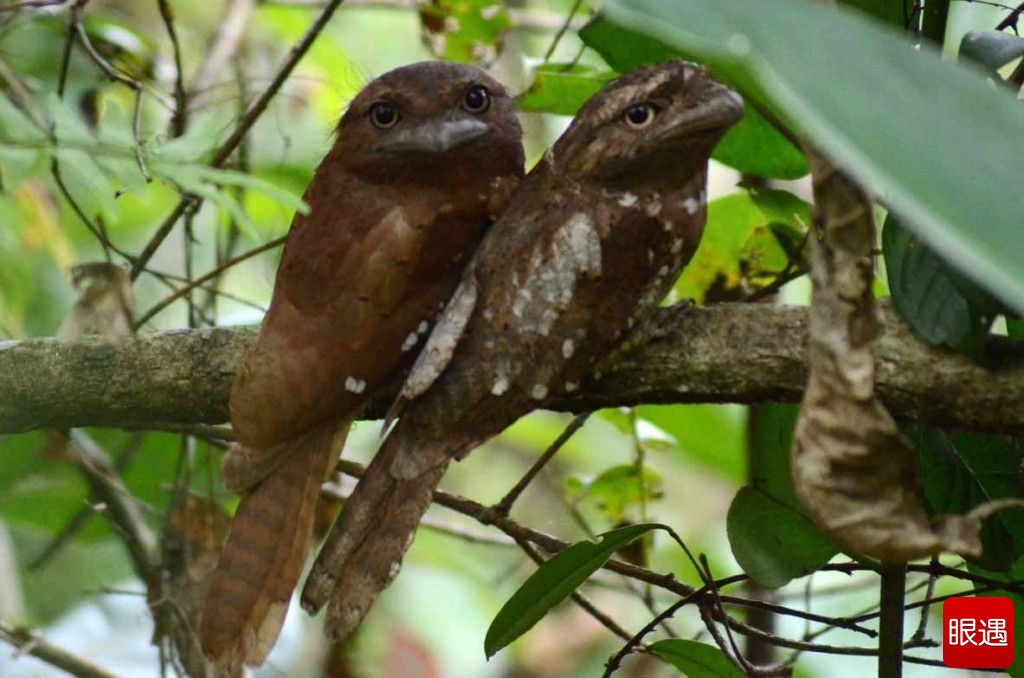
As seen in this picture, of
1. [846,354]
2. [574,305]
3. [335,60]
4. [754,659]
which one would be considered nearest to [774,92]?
[846,354]

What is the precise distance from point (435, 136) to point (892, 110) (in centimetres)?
114

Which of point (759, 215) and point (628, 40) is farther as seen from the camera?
point (759, 215)

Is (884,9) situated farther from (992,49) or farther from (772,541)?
(772,541)

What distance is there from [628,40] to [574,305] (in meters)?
0.55

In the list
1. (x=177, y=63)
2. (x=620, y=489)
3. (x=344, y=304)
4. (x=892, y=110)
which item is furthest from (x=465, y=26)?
(x=892, y=110)

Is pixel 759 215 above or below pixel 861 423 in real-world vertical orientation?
above

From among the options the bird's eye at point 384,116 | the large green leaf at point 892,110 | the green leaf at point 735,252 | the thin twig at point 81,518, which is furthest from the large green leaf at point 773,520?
the thin twig at point 81,518

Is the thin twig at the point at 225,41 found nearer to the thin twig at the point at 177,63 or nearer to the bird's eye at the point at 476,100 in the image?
the thin twig at the point at 177,63

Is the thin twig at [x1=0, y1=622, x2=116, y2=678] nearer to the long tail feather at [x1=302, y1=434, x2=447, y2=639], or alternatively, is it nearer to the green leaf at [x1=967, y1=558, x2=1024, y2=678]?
the long tail feather at [x1=302, y1=434, x2=447, y2=639]

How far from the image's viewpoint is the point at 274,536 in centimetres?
170

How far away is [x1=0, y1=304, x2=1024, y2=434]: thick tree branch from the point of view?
1468mm

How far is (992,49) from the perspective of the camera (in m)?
1.48

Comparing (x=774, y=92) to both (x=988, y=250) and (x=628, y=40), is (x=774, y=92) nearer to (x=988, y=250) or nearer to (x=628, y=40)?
(x=988, y=250)

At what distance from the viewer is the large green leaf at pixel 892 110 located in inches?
26.6
